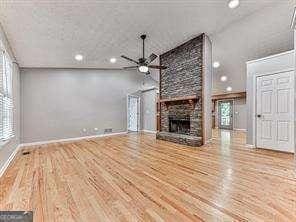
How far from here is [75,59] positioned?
6805mm

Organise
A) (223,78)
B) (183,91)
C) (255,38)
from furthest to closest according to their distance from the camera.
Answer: (223,78) < (183,91) < (255,38)

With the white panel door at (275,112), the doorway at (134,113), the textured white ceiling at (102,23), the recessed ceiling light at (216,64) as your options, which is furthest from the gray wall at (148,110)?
the white panel door at (275,112)

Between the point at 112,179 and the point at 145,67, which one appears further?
the point at 145,67

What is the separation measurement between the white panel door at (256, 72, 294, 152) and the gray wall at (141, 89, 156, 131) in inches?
210

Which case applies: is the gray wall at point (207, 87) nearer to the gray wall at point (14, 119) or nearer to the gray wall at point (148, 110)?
the gray wall at point (148, 110)

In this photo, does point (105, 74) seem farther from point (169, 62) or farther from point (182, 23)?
point (182, 23)

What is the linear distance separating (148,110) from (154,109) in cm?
55

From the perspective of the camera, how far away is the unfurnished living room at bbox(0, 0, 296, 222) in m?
2.41

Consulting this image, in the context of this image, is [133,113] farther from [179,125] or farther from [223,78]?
[223,78]

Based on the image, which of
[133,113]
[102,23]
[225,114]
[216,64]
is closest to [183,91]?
[216,64]

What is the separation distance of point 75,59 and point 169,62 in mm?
3493

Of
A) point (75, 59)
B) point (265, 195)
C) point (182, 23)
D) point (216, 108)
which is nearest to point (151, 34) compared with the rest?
point (182, 23)

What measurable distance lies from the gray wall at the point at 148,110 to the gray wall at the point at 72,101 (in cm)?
86

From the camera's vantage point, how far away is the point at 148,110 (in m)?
10.4
